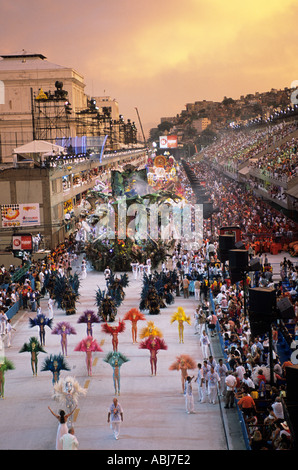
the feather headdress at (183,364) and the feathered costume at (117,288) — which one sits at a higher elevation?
the feather headdress at (183,364)

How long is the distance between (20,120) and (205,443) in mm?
70048

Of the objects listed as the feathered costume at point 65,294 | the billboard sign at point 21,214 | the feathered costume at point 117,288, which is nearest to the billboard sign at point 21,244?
the feathered costume at point 65,294

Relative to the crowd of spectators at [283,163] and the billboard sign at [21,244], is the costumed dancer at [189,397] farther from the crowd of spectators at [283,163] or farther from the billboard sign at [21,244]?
the crowd of spectators at [283,163]

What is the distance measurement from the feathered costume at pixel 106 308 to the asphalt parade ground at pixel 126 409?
1.92 meters

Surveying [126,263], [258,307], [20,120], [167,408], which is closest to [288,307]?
[258,307]

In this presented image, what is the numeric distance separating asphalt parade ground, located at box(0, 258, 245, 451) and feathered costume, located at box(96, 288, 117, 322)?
1924mm

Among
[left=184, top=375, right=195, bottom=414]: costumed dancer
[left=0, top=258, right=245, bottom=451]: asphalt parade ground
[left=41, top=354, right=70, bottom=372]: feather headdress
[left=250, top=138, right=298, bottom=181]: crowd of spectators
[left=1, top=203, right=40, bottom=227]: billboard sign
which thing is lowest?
[left=0, top=258, right=245, bottom=451]: asphalt parade ground

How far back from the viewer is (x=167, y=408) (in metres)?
13.8

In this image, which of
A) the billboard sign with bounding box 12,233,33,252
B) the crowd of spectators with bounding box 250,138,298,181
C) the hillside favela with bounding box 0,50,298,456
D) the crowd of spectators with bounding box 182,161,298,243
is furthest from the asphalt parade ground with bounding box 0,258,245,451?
the crowd of spectators with bounding box 250,138,298,181

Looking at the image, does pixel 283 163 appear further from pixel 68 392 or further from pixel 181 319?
pixel 68 392

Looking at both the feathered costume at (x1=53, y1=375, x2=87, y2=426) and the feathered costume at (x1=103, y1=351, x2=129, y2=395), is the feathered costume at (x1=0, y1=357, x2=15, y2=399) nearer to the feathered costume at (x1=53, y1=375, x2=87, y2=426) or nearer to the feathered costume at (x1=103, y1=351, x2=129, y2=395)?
the feathered costume at (x1=53, y1=375, x2=87, y2=426)

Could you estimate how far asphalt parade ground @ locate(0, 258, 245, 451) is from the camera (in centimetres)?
1211

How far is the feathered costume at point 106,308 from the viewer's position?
70.9 feet
